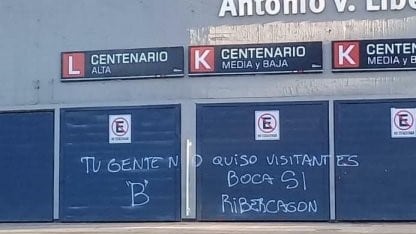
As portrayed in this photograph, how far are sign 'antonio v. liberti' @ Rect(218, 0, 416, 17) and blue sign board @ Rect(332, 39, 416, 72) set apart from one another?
621 millimetres

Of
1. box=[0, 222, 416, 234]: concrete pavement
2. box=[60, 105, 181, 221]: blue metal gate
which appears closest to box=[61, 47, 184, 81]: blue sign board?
box=[60, 105, 181, 221]: blue metal gate

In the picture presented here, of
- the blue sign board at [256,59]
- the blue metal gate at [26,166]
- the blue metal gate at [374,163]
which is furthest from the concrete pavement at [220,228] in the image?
the blue sign board at [256,59]

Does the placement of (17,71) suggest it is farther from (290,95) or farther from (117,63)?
(290,95)

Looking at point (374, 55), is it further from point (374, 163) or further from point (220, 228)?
point (220, 228)

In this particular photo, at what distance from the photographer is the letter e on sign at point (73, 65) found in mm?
17031

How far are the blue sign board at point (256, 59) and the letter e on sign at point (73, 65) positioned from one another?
214cm

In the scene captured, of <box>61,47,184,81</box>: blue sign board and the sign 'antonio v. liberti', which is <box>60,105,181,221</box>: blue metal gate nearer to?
<box>61,47,184,81</box>: blue sign board

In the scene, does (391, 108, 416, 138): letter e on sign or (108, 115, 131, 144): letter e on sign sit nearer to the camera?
(391, 108, 416, 138): letter e on sign

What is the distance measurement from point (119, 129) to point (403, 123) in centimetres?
526

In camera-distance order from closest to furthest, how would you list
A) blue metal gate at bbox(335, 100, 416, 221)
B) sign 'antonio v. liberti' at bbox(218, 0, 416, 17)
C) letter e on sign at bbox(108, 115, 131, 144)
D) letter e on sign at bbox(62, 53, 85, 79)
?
blue metal gate at bbox(335, 100, 416, 221)
sign 'antonio v. liberti' at bbox(218, 0, 416, 17)
letter e on sign at bbox(108, 115, 131, 144)
letter e on sign at bbox(62, 53, 85, 79)

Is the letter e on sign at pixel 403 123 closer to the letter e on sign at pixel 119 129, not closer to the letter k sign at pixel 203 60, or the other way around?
the letter k sign at pixel 203 60

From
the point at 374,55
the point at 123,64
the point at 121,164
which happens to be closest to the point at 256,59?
the point at 374,55

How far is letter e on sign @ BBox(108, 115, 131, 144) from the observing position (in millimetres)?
16781

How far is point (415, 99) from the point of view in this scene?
15852 millimetres
